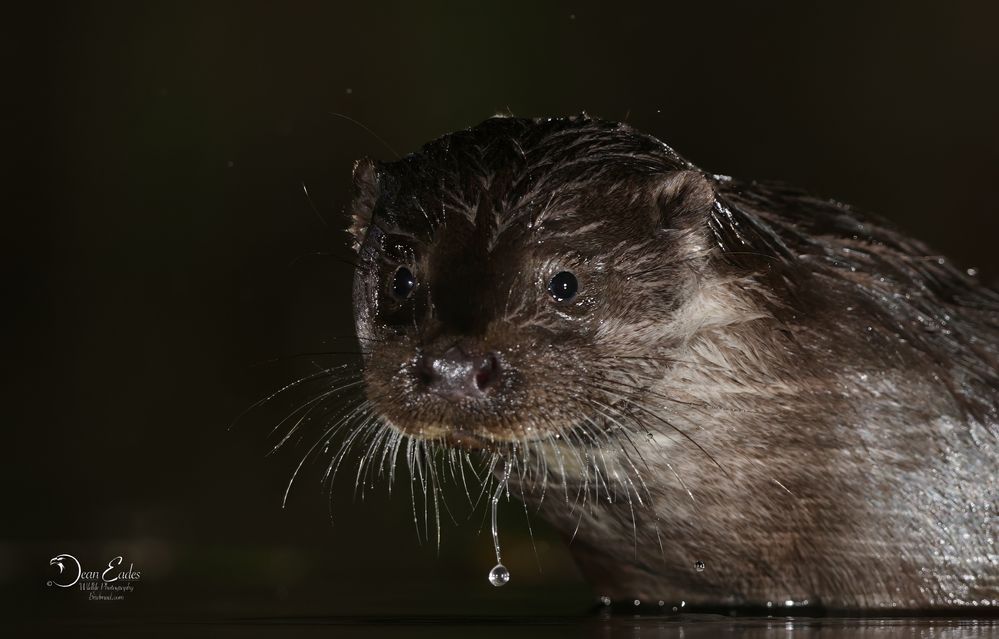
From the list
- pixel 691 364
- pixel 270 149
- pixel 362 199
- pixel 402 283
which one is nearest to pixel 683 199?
pixel 691 364

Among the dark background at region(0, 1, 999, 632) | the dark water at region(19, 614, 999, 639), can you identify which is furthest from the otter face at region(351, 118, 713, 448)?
the dark background at region(0, 1, 999, 632)

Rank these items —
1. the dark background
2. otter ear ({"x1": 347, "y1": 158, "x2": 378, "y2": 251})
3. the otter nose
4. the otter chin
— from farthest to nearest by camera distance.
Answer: the dark background, otter ear ({"x1": 347, "y1": 158, "x2": 378, "y2": 251}), the otter chin, the otter nose

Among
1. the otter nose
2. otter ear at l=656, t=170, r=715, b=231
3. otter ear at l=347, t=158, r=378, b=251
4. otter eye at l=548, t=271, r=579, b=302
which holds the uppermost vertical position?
otter ear at l=347, t=158, r=378, b=251

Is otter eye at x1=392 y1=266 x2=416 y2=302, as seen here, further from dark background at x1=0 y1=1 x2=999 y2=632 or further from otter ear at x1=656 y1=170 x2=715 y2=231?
dark background at x1=0 y1=1 x2=999 y2=632

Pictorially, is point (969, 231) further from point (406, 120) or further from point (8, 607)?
point (8, 607)

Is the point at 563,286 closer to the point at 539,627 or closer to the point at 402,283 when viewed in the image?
the point at 402,283

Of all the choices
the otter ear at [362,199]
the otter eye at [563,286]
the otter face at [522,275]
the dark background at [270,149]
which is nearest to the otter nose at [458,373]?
the otter face at [522,275]

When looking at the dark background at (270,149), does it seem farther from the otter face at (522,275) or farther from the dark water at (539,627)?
the otter face at (522,275)
